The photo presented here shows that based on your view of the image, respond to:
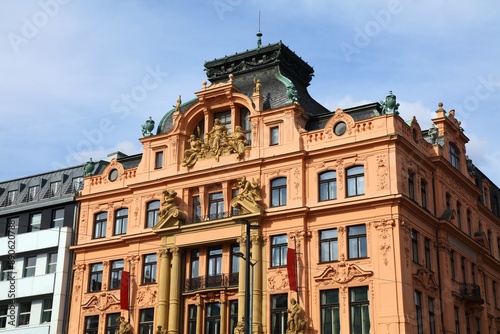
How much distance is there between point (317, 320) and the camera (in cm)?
4828

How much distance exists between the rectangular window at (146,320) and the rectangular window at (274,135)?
13715 mm

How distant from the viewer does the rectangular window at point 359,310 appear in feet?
154

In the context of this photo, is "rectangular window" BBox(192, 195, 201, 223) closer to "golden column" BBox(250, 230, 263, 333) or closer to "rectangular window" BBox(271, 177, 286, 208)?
"golden column" BBox(250, 230, 263, 333)

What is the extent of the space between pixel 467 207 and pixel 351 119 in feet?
45.1

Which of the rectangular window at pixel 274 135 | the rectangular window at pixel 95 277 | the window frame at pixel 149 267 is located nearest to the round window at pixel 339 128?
the rectangular window at pixel 274 135

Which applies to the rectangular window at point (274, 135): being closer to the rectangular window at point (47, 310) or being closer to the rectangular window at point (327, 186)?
the rectangular window at point (327, 186)

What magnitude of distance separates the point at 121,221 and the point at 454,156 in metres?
Result: 24.4

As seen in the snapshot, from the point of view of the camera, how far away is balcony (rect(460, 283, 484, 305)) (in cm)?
5375

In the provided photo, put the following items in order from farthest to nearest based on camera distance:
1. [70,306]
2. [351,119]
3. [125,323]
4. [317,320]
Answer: [70,306] → [125,323] → [351,119] → [317,320]

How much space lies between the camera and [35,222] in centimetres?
6431

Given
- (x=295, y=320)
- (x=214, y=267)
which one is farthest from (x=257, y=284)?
(x=214, y=267)

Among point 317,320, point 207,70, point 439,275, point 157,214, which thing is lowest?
point 317,320

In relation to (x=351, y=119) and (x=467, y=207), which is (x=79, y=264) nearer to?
(x=351, y=119)

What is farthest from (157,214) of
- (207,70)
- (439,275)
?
(439,275)
